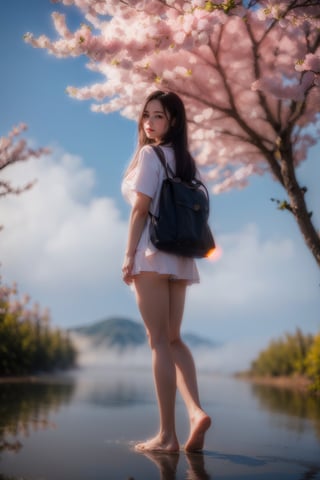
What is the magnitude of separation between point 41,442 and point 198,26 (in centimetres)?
269

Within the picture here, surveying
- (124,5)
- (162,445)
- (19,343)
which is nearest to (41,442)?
(162,445)

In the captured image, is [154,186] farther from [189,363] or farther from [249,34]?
[249,34]

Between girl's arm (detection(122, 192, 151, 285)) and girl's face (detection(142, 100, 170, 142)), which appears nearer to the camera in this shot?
girl's arm (detection(122, 192, 151, 285))

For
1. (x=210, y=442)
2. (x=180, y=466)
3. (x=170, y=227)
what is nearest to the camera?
(x=180, y=466)

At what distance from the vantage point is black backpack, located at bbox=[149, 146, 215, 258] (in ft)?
8.77

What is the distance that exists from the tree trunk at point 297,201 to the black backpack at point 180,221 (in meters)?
1.31

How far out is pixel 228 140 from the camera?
16.5 ft

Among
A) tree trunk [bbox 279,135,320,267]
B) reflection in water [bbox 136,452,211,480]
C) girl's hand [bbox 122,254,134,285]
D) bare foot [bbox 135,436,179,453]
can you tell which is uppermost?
tree trunk [bbox 279,135,320,267]

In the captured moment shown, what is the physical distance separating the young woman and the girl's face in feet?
0.32

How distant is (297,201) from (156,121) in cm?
148

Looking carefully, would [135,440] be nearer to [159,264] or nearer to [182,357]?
[182,357]

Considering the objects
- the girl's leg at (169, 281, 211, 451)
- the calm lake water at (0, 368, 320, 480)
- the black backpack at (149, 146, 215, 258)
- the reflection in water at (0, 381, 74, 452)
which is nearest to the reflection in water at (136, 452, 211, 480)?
the calm lake water at (0, 368, 320, 480)

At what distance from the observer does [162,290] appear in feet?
9.07

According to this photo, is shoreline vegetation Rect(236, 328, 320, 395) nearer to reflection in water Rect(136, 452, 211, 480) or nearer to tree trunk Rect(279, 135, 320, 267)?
tree trunk Rect(279, 135, 320, 267)
